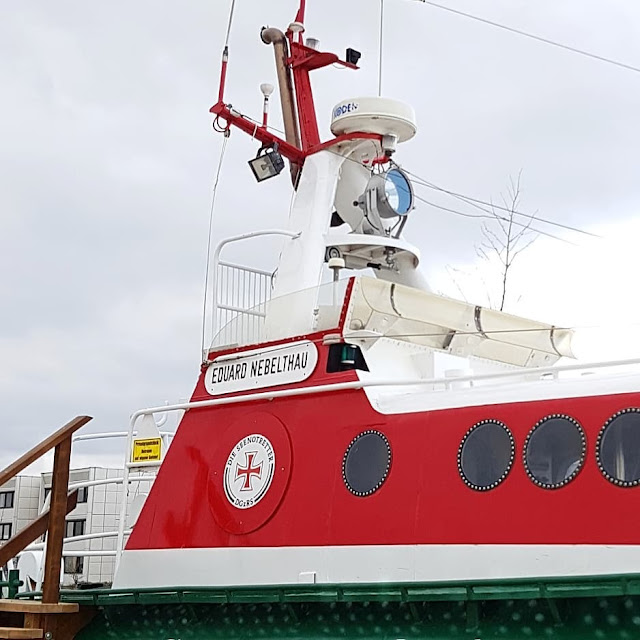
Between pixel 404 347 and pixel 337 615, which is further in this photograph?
pixel 404 347

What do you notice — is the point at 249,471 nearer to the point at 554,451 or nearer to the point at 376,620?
the point at 376,620

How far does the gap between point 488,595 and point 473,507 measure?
83cm

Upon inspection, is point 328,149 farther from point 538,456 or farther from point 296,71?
point 538,456

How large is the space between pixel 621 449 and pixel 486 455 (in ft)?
3.47

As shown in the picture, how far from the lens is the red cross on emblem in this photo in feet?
30.1

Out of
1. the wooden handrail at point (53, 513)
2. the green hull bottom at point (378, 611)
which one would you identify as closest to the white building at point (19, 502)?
the wooden handrail at point (53, 513)

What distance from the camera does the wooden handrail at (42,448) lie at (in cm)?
927

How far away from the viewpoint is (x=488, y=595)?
6965 millimetres

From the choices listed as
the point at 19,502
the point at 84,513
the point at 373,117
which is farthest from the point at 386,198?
the point at 19,502

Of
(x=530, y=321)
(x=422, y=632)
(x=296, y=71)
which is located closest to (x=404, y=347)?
(x=530, y=321)

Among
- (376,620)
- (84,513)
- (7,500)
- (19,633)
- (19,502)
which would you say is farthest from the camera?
(7,500)

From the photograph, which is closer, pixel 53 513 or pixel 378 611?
pixel 378 611

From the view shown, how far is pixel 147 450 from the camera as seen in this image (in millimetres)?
10516

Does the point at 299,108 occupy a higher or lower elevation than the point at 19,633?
higher
